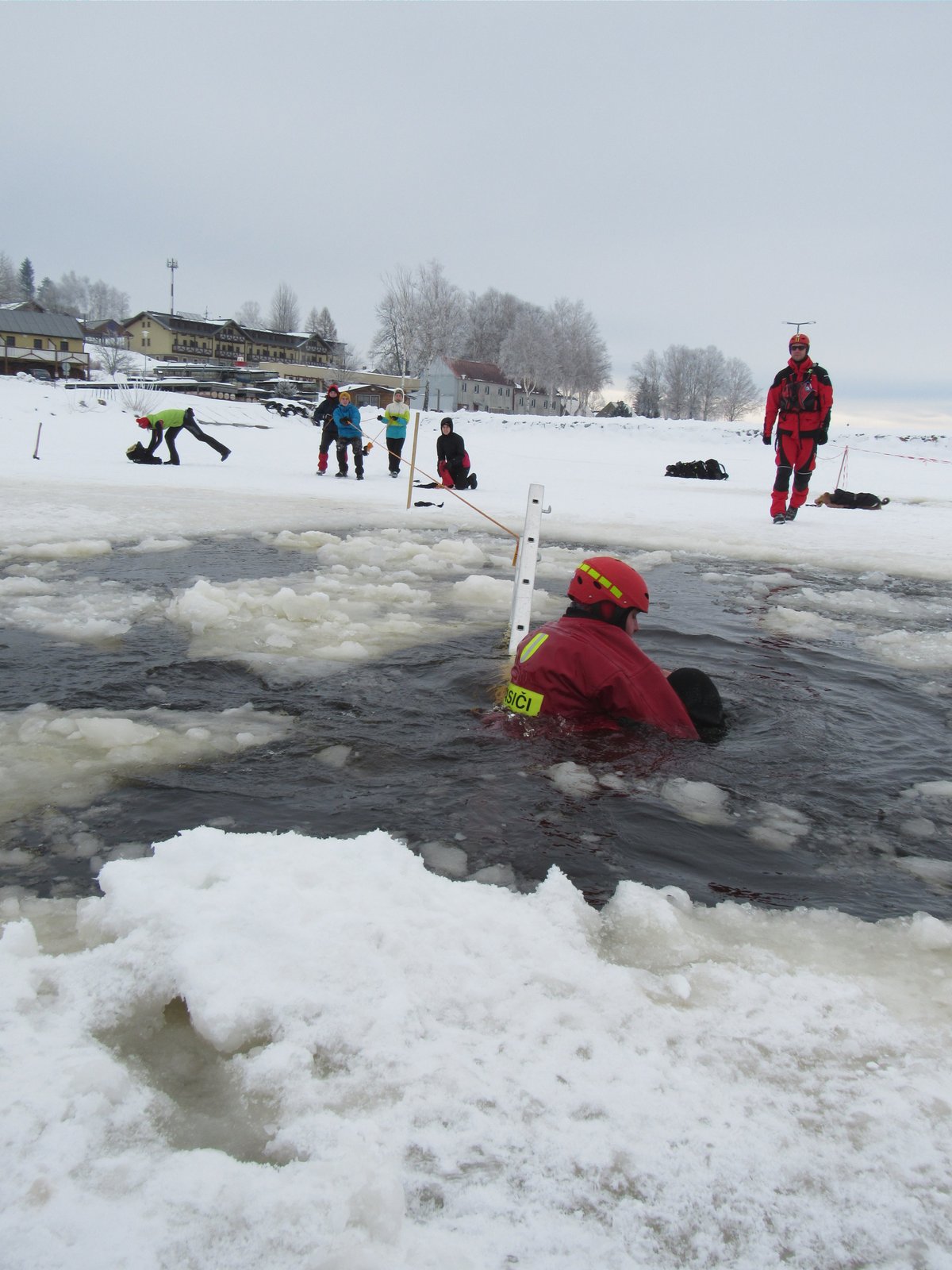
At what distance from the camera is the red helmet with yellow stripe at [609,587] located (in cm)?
397

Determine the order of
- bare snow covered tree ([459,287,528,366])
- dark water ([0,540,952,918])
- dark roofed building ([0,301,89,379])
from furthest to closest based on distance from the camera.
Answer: bare snow covered tree ([459,287,528,366]), dark roofed building ([0,301,89,379]), dark water ([0,540,952,918])

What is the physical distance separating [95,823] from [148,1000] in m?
1.16

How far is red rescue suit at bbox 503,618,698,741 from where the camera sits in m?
3.98

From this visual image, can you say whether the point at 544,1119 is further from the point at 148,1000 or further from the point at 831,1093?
the point at 148,1000

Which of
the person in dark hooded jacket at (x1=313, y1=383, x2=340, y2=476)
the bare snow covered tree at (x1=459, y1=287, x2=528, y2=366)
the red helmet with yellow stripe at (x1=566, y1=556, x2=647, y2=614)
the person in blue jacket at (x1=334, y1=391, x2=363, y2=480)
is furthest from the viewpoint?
the bare snow covered tree at (x1=459, y1=287, x2=528, y2=366)

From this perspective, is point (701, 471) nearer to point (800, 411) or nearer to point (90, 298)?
point (800, 411)

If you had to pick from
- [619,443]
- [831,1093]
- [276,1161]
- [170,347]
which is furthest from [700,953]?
[170,347]

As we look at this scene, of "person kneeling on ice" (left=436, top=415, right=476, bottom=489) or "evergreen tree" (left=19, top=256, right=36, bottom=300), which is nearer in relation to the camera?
"person kneeling on ice" (left=436, top=415, right=476, bottom=489)

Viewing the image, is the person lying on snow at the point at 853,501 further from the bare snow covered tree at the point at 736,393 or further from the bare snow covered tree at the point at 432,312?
the bare snow covered tree at the point at 736,393

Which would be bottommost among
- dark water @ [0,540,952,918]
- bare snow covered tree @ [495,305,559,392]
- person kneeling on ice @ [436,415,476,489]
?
dark water @ [0,540,952,918]

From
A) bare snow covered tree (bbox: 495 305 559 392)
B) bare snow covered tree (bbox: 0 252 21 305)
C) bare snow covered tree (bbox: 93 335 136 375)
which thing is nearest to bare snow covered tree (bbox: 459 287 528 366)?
bare snow covered tree (bbox: 495 305 559 392)

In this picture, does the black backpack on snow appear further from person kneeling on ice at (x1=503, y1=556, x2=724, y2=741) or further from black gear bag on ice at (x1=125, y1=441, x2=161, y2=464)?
person kneeling on ice at (x1=503, y1=556, x2=724, y2=741)

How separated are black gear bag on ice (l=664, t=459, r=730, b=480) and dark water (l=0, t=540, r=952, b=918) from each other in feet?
54.8

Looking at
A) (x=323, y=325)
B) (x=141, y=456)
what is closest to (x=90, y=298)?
(x=323, y=325)
